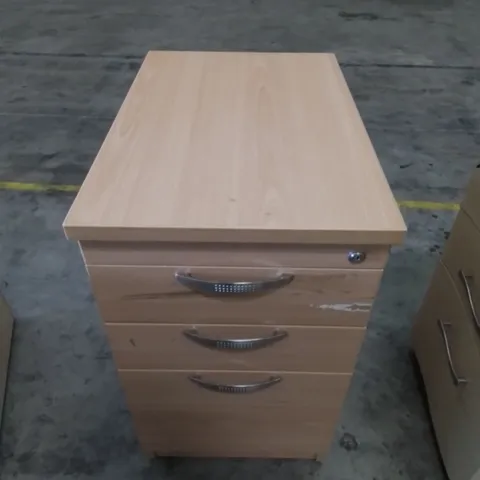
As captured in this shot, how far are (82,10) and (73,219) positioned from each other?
289 cm

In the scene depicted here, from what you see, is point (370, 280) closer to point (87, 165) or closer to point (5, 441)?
point (5, 441)

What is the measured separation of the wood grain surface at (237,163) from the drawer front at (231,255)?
0.9 inches

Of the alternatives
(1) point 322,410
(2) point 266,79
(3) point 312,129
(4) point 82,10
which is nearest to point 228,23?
(4) point 82,10

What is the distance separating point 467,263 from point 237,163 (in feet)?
1.65

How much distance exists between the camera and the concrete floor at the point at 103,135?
1.19 meters

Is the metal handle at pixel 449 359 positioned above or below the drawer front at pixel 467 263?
below

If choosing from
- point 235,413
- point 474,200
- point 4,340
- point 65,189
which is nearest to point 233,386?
point 235,413

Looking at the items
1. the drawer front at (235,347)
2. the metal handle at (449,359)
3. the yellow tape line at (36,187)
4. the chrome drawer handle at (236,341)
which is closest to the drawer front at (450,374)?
the metal handle at (449,359)

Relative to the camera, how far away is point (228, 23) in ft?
9.86

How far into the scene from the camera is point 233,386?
0.92m

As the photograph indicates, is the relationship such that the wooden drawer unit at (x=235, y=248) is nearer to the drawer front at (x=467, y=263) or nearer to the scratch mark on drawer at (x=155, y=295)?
the scratch mark on drawer at (x=155, y=295)

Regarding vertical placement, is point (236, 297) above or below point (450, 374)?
above

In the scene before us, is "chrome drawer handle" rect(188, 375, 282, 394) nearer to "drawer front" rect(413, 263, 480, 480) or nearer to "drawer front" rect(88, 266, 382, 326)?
"drawer front" rect(88, 266, 382, 326)

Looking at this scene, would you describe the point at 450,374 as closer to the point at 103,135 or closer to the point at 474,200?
the point at 474,200
